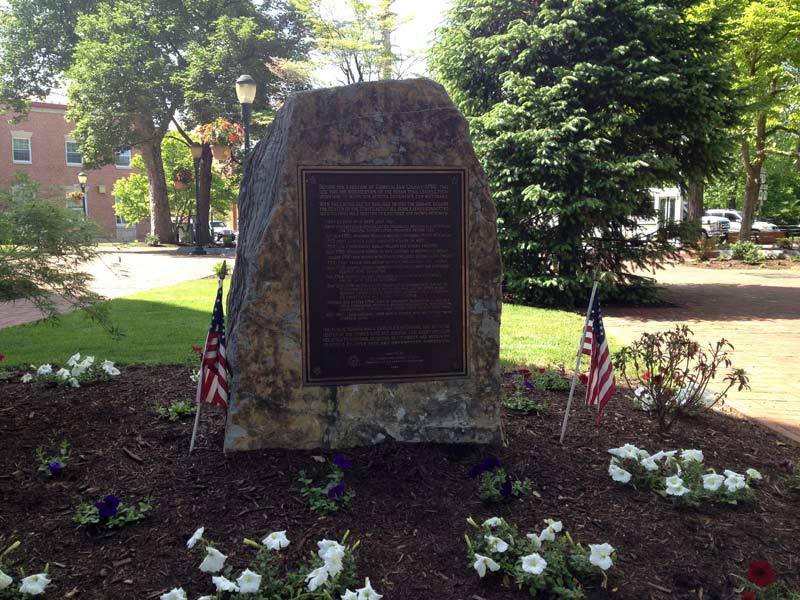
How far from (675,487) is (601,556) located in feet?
3.08

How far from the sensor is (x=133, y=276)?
17.6 metres

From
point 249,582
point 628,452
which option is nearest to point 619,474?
point 628,452

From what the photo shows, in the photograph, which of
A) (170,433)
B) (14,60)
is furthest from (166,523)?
(14,60)

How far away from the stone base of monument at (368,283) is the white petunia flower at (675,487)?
3.35ft

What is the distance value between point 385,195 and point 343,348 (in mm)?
951

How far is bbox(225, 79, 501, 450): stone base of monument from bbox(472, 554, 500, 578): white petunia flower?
48.7 inches

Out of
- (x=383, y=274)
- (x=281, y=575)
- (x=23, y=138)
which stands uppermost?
(x=23, y=138)

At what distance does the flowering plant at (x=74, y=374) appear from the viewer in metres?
5.53

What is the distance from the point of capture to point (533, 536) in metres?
3.04

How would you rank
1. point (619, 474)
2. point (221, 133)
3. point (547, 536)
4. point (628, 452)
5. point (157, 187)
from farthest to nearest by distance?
1. point (157, 187)
2. point (221, 133)
3. point (628, 452)
4. point (619, 474)
5. point (547, 536)

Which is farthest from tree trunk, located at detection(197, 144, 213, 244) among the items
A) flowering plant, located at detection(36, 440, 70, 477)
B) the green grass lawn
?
flowering plant, located at detection(36, 440, 70, 477)

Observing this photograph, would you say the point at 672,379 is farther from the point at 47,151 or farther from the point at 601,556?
the point at 47,151

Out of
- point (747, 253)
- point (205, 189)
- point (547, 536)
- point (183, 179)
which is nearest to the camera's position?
point (547, 536)

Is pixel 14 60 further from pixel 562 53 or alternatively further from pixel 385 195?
pixel 385 195
